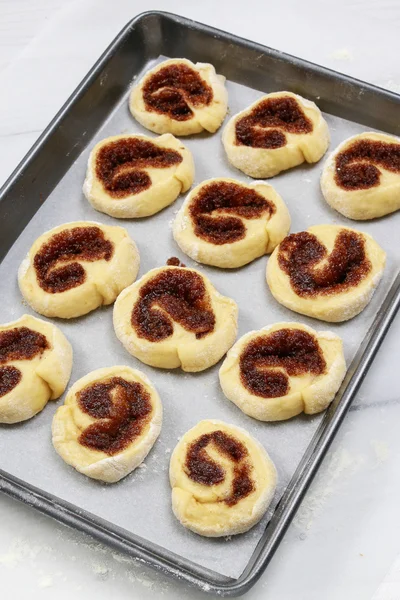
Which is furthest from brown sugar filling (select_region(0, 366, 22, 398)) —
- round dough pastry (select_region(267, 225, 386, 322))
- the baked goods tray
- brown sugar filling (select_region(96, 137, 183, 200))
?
round dough pastry (select_region(267, 225, 386, 322))

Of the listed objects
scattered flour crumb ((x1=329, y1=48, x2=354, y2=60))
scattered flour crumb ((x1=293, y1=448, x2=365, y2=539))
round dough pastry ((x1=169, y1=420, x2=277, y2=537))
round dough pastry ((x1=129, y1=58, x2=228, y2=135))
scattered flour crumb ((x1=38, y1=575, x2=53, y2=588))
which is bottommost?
scattered flour crumb ((x1=38, y1=575, x2=53, y2=588))

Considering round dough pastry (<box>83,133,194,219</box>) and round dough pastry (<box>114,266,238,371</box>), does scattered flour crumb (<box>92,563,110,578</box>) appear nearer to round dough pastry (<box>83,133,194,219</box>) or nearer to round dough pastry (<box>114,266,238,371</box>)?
round dough pastry (<box>114,266,238,371</box>)

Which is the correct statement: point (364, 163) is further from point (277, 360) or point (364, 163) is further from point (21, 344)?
point (21, 344)

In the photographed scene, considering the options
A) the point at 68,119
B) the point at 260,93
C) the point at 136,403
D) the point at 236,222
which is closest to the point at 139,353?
the point at 136,403

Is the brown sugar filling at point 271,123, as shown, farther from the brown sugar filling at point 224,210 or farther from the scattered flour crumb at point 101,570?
the scattered flour crumb at point 101,570

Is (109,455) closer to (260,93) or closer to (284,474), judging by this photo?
(284,474)

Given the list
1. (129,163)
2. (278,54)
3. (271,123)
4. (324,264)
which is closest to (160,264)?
(129,163)
